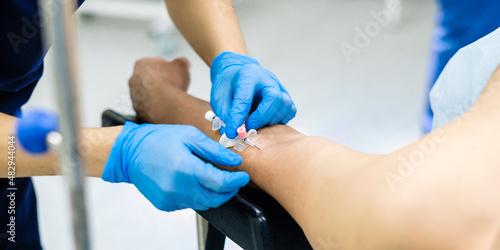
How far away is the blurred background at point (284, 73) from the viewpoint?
194 centimetres

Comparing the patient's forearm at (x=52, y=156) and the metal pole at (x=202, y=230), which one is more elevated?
the patient's forearm at (x=52, y=156)

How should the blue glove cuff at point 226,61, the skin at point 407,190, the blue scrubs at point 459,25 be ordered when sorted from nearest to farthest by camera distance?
1. the skin at point 407,190
2. the blue glove cuff at point 226,61
3. the blue scrubs at point 459,25

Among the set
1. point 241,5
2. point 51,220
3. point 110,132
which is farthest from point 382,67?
point 110,132

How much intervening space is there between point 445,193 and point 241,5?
330 cm

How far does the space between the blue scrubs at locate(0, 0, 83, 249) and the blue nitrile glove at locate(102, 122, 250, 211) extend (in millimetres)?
319

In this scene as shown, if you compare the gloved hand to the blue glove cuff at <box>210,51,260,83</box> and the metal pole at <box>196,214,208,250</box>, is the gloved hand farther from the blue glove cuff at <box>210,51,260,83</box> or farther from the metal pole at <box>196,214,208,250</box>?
the metal pole at <box>196,214,208,250</box>

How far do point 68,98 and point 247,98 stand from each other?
631mm

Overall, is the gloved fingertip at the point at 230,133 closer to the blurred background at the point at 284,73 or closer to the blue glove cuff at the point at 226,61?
the blue glove cuff at the point at 226,61

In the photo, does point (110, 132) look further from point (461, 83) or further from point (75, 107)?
point (461, 83)

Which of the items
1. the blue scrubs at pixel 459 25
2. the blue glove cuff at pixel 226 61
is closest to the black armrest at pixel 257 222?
the blue glove cuff at pixel 226 61

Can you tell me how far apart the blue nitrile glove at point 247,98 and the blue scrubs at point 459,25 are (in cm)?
73

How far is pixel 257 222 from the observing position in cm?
83

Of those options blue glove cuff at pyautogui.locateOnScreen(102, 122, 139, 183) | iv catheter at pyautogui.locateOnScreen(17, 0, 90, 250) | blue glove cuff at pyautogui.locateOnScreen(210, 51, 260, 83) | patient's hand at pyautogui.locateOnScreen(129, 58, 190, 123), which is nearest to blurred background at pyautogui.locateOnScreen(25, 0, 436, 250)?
patient's hand at pyautogui.locateOnScreen(129, 58, 190, 123)

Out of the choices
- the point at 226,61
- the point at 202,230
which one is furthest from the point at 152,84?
the point at 202,230
